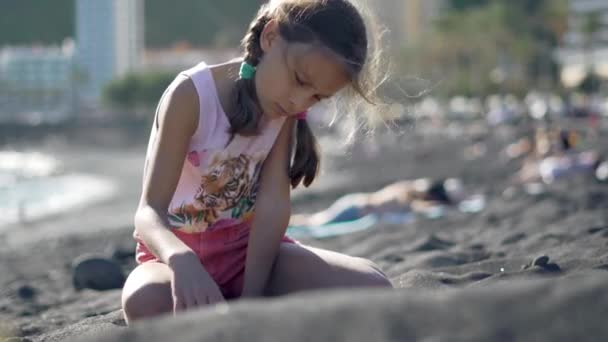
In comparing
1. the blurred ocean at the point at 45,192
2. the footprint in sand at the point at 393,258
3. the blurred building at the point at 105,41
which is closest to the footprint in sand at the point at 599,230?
the footprint in sand at the point at 393,258

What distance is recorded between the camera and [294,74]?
283cm

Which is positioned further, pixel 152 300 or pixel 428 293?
pixel 152 300

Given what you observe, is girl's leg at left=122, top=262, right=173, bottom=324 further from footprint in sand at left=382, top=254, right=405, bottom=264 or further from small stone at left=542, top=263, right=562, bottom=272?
footprint in sand at left=382, top=254, right=405, bottom=264

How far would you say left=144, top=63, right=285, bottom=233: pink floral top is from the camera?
303 centimetres

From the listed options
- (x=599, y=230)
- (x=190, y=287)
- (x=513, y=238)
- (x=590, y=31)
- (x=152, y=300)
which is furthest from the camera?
(x=590, y=31)

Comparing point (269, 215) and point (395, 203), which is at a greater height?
point (269, 215)

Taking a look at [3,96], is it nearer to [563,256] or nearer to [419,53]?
[419,53]

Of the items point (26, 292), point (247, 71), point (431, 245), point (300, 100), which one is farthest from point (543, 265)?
point (26, 292)

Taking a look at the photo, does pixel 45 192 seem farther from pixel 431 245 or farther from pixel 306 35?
pixel 306 35

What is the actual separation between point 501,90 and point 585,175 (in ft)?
141

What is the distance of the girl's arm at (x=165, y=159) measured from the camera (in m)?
2.81

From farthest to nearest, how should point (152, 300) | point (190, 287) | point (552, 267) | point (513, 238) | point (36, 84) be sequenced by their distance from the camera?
point (36, 84) < point (513, 238) < point (552, 267) < point (152, 300) < point (190, 287)

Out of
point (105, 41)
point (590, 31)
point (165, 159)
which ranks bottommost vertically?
point (105, 41)

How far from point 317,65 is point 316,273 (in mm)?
645
